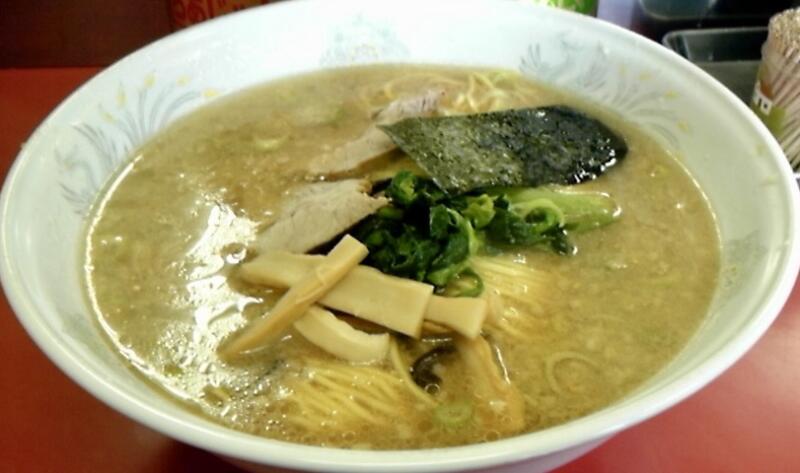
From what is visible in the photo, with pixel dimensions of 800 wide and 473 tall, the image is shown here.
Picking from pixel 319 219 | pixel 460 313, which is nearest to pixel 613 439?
pixel 460 313

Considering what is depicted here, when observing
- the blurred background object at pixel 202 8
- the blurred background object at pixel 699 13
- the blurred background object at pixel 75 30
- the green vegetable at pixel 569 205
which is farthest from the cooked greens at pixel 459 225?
the blurred background object at pixel 75 30

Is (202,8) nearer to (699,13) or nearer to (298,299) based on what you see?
(298,299)

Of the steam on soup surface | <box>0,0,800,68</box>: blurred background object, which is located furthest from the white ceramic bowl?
<box>0,0,800,68</box>: blurred background object

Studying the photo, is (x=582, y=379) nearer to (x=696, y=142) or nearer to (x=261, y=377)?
(x=261, y=377)

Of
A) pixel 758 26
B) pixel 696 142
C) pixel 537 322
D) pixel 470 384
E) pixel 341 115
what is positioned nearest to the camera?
pixel 470 384

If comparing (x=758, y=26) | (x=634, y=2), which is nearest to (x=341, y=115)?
(x=634, y=2)

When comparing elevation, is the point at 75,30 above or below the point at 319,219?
below
